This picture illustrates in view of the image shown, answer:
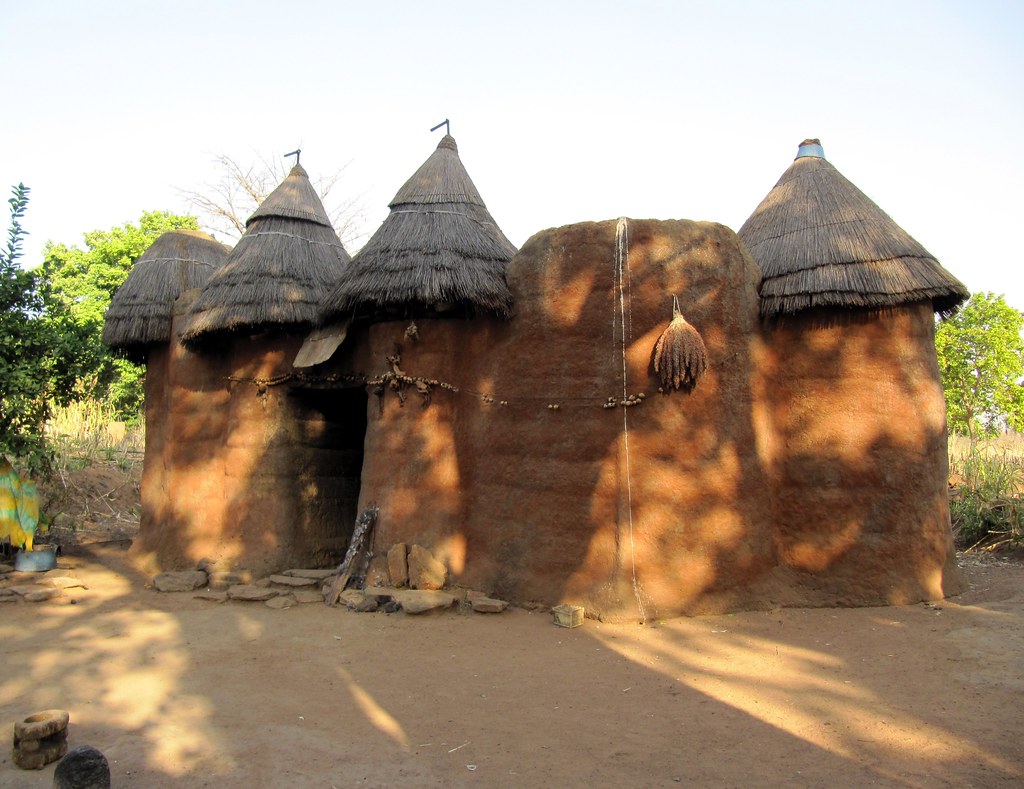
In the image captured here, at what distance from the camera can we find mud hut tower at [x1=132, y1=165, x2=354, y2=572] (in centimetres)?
823

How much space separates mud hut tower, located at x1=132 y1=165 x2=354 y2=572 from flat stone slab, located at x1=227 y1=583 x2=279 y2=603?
2.08 feet

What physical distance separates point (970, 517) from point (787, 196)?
477cm

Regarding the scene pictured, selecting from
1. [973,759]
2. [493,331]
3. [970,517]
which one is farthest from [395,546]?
[970,517]

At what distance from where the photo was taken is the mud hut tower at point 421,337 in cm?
711

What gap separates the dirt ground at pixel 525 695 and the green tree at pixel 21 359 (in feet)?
7.10

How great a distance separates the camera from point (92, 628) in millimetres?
6348

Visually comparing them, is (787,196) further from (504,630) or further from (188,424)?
(188,424)

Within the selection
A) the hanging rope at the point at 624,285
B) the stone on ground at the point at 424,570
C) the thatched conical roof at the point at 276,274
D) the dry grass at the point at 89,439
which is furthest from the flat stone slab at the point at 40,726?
the dry grass at the point at 89,439

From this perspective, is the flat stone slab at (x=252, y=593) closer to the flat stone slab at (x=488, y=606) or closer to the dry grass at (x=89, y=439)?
the flat stone slab at (x=488, y=606)

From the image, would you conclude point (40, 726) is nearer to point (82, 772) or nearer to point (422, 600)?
point (82, 772)

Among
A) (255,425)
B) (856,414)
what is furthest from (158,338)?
(856,414)

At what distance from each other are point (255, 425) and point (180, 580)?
173 centimetres

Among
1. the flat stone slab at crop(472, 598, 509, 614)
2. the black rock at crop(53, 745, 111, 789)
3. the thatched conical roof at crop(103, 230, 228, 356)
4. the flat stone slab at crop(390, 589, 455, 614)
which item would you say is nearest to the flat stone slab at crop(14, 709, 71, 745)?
the black rock at crop(53, 745, 111, 789)

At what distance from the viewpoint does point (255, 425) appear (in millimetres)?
8398
